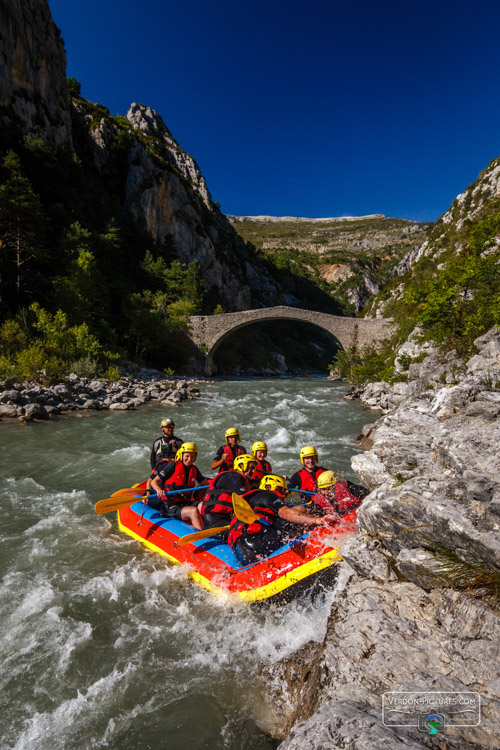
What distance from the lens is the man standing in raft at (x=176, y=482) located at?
4.87 m

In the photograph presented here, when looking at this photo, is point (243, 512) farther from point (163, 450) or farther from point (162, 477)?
point (163, 450)

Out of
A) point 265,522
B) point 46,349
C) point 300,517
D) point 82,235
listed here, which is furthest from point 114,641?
point 82,235

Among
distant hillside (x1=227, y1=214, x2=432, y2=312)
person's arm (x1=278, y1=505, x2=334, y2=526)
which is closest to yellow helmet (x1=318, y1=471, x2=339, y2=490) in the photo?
person's arm (x1=278, y1=505, x2=334, y2=526)

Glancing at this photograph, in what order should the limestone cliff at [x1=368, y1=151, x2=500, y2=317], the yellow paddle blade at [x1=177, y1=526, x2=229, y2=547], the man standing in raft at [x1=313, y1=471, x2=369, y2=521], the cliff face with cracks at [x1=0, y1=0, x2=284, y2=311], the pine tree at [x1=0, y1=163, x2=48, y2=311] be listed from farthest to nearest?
1. the limestone cliff at [x1=368, y1=151, x2=500, y2=317]
2. the cliff face with cracks at [x1=0, y1=0, x2=284, y2=311]
3. the pine tree at [x1=0, y1=163, x2=48, y2=311]
4. the man standing in raft at [x1=313, y1=471, x2=369, y2=521]
5. the yellow paddle blade at [x1=177, y1=526, x2=229, y2=547]

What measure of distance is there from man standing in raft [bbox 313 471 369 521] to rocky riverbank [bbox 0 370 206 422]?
859 centimetres

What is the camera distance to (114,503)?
4.82 m

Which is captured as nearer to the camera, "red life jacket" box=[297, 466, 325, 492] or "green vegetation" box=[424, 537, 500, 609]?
"green vegetation" box=[424, 537, 500, 609]

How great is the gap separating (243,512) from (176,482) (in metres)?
1.63

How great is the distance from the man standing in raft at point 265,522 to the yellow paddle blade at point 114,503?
1.78 meters

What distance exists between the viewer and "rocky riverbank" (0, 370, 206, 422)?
9.91 meters

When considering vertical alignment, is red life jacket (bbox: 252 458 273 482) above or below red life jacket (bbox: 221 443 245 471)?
above

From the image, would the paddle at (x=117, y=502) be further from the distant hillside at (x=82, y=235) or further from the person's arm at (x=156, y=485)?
the distant hillside at (x=82, y=235)

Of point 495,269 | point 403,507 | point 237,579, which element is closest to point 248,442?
point 237,579

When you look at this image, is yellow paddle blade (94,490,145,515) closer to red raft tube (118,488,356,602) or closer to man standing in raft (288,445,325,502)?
red raft tube (118,488,356,602)
